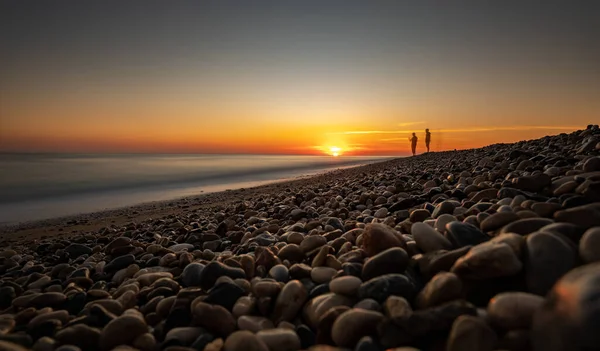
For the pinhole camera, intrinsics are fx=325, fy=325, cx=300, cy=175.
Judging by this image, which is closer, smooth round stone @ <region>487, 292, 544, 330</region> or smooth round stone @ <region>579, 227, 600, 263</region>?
smooth round stone @ <region>487, 292, 544, 330</region>

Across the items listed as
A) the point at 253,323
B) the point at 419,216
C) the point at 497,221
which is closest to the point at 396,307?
the point at 253,323

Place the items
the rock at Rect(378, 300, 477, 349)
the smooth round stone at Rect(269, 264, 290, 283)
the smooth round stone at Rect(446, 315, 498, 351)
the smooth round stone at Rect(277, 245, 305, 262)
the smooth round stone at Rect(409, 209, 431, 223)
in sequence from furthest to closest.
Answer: the smooth round stone at Rect(409, 209, 431, 223), the smooth round stone at Rect(277, 245, 305, 262), the smooth round stone at Rect(269, 264, 290, 283), the rock at Rect(378, 300, 477, 349), the smooth round stone at Rect(446, 315, 498, 351)

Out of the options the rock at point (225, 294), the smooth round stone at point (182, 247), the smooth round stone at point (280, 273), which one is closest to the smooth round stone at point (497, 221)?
the smooth round stone at point (280, 273)

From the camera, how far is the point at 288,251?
2414 millimetres

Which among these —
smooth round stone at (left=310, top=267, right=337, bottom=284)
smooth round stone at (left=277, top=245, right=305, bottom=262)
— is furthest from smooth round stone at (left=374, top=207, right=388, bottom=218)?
smooth round stone at (left=310, top=267, right=337, bottom=284)

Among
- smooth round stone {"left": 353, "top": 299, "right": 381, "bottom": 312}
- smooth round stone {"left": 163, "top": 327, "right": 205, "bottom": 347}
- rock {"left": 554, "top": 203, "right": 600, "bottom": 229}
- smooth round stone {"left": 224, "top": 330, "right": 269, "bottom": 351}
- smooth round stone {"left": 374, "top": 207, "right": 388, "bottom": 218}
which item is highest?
rock {"left": 554, "top": 203, "right": 600, "bottom": 229}

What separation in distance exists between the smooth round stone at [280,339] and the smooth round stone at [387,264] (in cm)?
50

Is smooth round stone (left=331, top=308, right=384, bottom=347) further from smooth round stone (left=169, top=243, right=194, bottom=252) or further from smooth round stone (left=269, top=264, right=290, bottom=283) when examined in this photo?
smooth round stone (left=169, top=243, right=194, bottom=252)

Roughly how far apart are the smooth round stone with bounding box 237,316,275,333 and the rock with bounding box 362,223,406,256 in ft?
2.38

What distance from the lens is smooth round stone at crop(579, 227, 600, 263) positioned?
1275 mm

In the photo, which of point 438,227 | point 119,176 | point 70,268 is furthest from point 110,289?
point 119,176

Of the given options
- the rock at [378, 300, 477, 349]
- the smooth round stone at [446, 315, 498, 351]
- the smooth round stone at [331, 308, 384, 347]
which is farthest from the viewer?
the smooth round stone at [331, 308, 384, 347]

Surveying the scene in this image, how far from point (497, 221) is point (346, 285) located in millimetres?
971

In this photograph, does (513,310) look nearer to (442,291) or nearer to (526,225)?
Result: (442,291)
